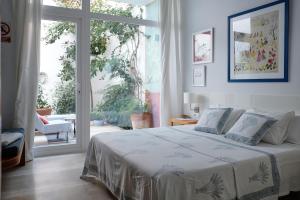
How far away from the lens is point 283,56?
10.2ft

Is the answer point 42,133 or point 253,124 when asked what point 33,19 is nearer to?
point 42,133

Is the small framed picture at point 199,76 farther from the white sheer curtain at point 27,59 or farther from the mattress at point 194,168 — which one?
the white sheer curtain at point 27,59

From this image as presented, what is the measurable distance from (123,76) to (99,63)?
50 cm

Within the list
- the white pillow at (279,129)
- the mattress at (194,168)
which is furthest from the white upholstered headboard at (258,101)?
the mattress at (194,168)

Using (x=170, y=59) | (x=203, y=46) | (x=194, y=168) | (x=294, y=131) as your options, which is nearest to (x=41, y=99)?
(x=170, y=59)

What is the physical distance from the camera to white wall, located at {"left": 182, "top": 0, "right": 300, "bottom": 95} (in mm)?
3023

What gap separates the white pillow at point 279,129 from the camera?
2.74 meters

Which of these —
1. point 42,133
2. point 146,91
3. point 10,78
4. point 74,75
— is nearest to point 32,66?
point 10,78

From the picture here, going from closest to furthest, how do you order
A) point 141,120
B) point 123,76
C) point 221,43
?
point 221,43 → point 123,76 → point 141,120

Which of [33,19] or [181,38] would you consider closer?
[33,19]

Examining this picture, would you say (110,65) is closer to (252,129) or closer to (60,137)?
(60,137)

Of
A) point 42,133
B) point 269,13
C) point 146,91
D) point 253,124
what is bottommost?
point 42,133

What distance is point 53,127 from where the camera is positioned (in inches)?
168

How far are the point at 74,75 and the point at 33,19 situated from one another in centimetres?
104
